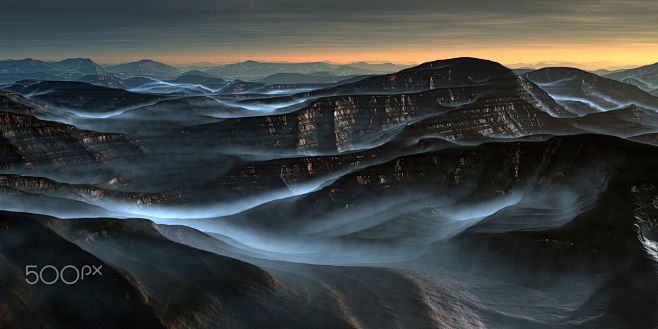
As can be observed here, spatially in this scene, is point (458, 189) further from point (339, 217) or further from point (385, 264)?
point (385, 264)

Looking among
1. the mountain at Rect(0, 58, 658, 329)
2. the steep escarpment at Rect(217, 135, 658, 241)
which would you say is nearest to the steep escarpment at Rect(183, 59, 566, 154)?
the mountain at Rect(0, 58, 658, 329)

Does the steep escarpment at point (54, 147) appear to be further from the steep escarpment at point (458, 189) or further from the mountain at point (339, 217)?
the steep escarpment at point (458, 189)

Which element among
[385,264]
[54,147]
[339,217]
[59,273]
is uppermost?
[54,147]

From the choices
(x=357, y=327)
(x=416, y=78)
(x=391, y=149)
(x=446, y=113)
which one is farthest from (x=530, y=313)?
(x=416, y=78)

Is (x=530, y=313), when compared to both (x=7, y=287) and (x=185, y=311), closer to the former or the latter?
(x=185, y=311)

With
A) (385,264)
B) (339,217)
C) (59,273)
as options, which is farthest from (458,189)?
(59,273)

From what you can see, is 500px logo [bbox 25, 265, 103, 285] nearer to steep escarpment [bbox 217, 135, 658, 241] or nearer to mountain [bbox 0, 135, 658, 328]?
mountain [bbox 0, 135, 658, 328]

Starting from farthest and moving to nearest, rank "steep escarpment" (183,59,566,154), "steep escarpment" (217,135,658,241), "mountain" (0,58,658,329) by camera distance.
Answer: "steep escarpment" (183,59,566,154) < "steep escarpment" (217,135,658,241) < "mountain" (0,58,658,329)

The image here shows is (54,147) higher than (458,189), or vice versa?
(54,147)
